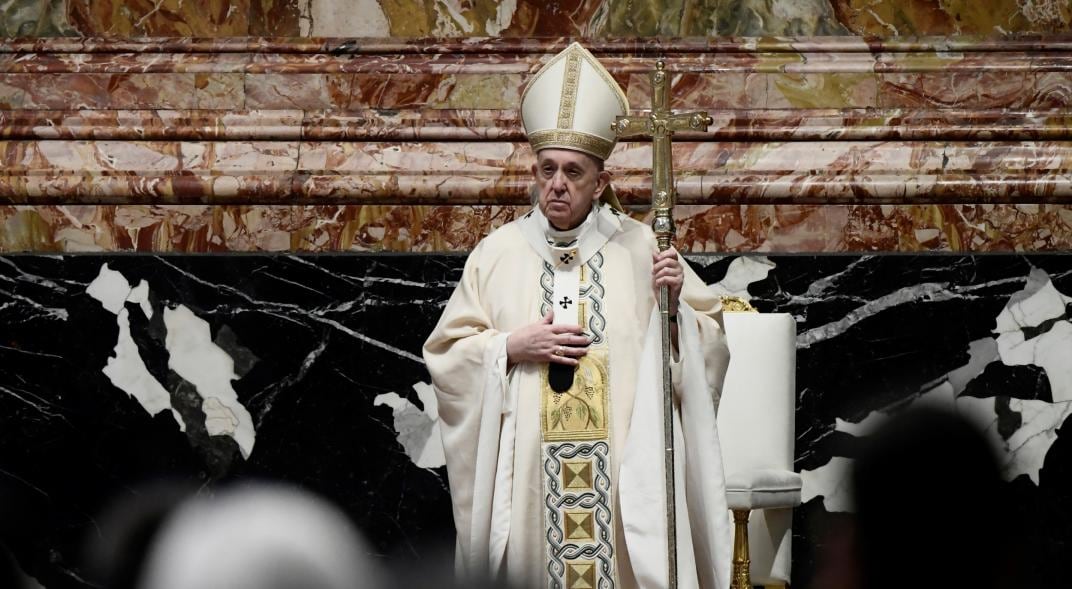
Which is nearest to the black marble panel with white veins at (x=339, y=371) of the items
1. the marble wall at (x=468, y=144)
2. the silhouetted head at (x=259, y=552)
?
the marble wall at (x=468, y=144)

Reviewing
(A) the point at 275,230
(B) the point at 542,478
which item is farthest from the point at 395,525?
(B) the point at 542,478

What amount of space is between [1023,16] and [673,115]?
2395mm

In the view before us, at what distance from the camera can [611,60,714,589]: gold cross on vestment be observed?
150 inches

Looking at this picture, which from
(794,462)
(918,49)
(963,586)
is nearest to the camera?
(963,586)

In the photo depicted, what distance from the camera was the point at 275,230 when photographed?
561 centimetres

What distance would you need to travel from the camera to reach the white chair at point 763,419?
4.86m

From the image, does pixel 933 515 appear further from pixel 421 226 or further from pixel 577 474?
pixel 421 226

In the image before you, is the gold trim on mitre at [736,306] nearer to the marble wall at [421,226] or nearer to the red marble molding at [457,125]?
the marble wall at [421,226]

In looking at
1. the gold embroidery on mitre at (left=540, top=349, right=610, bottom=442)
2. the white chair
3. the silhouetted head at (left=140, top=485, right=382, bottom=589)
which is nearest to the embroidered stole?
the gold embroidery on mitre at (left=540, top=349, right=610, bottom=442)

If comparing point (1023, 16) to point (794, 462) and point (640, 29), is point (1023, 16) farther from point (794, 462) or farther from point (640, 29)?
point (794, 462)

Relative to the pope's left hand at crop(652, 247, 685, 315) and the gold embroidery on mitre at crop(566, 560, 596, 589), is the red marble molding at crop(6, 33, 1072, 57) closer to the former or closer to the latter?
the pope's left hand at crop(652, 247, 685, 315)

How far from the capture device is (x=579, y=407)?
3980mm

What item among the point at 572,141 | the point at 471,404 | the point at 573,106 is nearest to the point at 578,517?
the point at 471,404

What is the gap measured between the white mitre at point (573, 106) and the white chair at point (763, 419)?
980mm
